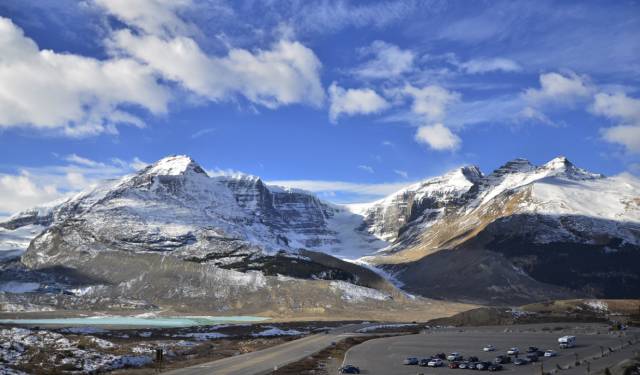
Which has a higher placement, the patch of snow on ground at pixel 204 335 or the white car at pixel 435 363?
the patch of snow on ground at pixel 204 335

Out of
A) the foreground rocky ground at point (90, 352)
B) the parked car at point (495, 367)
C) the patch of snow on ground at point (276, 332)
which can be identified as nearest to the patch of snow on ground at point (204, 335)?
the foreground rocky ground at point (90, 352)

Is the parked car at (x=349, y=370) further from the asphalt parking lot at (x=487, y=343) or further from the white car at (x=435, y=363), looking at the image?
the white car at (x=435, y=363)

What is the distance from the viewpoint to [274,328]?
186 metres

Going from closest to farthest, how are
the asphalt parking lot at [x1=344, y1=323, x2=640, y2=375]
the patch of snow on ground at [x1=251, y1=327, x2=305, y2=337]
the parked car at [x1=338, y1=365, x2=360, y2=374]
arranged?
1. the parked car at [x1=338, y1=365, x2=360, y2=374]
2. the asphalt parking lot at [x1=344, y1=323, x2=640, y2=375]
3. the patch of snow on ground at [x1=251, y1=327, x2=305, y2=337]

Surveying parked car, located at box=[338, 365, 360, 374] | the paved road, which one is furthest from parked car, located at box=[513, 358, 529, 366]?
the paved road

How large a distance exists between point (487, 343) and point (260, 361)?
4916 centimetres

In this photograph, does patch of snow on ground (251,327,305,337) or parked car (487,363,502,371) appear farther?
patch of snow on ground (251,327,305,337)

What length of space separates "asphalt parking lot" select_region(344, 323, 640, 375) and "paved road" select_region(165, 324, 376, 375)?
933cm

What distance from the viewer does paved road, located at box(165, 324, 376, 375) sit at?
287 feet

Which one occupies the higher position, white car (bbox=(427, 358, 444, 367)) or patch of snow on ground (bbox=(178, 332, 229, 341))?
patch of snow on ground (bbox=(178, 332, 229, 341))

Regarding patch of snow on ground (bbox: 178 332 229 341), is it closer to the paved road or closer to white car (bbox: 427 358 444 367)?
the paved road

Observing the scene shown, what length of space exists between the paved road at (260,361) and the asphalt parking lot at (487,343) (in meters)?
9.33

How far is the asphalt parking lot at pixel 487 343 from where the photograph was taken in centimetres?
8899

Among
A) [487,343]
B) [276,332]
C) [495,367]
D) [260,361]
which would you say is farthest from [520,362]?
[276,332]
